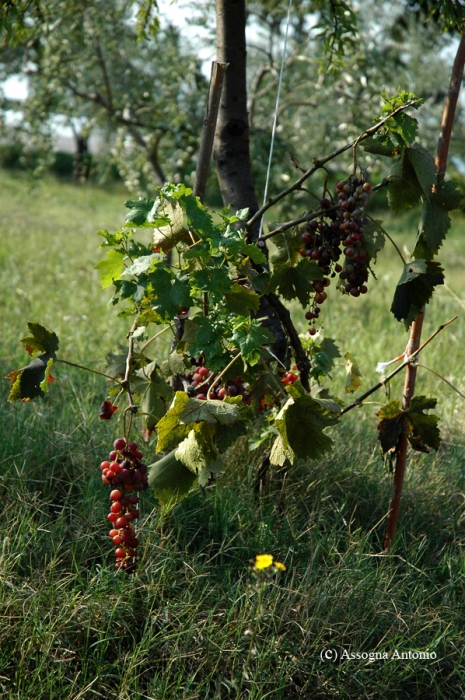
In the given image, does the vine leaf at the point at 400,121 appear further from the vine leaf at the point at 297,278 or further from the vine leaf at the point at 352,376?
the vine leaf at the point at 352,376

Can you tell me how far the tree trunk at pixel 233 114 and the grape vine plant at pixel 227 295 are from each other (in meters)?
0.56

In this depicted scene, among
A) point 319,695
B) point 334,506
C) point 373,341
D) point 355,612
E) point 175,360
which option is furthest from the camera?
point 373,341

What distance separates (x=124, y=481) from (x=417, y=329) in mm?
997

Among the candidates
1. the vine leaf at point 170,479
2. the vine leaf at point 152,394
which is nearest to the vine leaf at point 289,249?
the vine leaf at point 152,394

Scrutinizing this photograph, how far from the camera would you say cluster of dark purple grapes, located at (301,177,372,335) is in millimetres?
1769

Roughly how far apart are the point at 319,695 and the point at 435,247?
1189 millimetres

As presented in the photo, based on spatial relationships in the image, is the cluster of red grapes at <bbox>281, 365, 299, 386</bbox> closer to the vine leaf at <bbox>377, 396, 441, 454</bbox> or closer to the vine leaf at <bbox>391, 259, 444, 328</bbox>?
the vine leaf at <bbox>377, 396, 441, 454</bbox>

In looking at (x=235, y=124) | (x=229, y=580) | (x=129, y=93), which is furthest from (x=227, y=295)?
(x=129, y=93)

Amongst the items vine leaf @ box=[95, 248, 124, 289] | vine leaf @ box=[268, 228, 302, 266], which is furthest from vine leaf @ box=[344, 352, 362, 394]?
vine leaf @ box=[95, 248, 124, 289]

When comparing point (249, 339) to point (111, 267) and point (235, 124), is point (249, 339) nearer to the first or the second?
point (111, 267)

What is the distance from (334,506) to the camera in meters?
2.32

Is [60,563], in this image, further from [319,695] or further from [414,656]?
[414,656]

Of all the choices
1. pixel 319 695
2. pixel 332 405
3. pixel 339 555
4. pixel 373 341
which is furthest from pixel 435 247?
pixel 373 341

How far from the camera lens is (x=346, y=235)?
5.92ft
